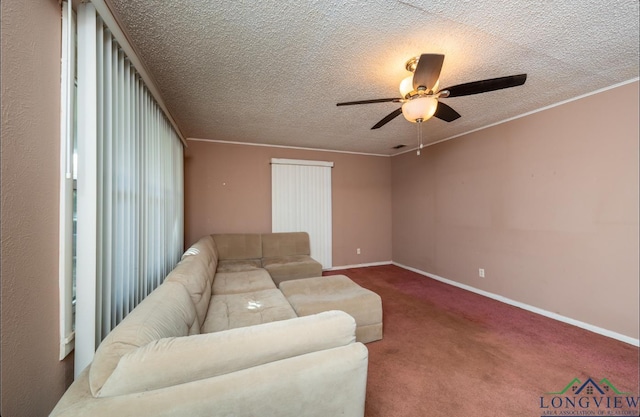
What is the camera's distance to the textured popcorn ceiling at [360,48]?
132cm

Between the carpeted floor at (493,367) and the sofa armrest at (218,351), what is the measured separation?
83 centimetres

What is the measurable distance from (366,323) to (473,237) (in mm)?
2399

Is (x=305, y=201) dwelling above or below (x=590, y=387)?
above

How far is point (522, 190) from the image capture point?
2.83 meters

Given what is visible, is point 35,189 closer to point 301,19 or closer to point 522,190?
point 301,19

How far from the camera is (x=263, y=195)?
4.18 m

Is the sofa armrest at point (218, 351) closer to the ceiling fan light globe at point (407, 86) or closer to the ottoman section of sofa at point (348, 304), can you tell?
the ottoman section of sofa at point (348, 304)

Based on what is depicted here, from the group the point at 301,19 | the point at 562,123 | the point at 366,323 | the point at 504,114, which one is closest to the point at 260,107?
the point at 301,19

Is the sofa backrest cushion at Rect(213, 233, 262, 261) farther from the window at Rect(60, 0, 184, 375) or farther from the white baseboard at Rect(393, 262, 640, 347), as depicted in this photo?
the white baseboard at Rect(393, 262, 640, 347)

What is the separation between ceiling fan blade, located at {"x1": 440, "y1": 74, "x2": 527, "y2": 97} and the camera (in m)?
1.48

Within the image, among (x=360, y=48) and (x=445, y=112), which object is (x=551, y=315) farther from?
(x=360, y=48)

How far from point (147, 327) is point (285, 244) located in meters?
2.99

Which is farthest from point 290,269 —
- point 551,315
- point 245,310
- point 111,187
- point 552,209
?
point 552,209

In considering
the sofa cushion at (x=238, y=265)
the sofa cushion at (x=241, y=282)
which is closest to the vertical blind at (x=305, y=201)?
the sofa cushion at (x=238, y=265)
